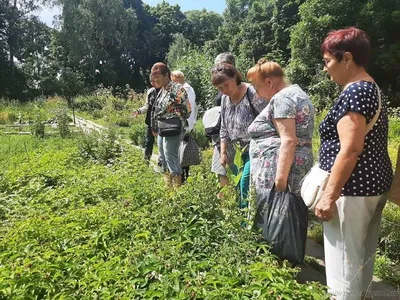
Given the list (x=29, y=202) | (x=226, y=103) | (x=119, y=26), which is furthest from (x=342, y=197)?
(x=119, y=26)

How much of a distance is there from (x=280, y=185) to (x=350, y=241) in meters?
0.57

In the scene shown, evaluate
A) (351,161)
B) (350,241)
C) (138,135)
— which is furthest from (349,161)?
(138,135)

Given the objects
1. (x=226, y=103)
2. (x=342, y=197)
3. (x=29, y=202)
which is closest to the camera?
(x=342, y=197)

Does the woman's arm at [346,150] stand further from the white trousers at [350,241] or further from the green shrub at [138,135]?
the green shrub at [138,135]

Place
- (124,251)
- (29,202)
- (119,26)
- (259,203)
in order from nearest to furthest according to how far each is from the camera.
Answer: (124,251), (259,203), (29,202), (119,26)

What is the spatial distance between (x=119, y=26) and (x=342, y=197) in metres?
34.3

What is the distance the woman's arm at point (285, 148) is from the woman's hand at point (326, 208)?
444mm

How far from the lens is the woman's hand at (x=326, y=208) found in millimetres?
1816

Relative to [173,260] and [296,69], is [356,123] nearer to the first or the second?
[173,260]

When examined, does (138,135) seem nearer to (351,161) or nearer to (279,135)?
(279,135)

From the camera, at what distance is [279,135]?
2.42 meters

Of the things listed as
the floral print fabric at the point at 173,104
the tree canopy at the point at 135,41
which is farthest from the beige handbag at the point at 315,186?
the tree canopy at the point at 135,41

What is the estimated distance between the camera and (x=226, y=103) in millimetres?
3275

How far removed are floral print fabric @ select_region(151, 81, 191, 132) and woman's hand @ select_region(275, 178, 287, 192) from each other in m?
2.11
